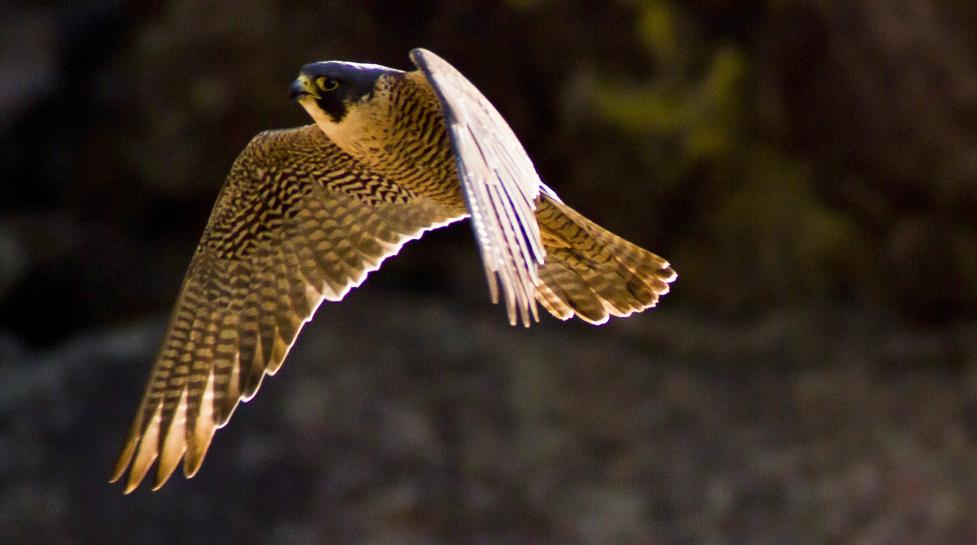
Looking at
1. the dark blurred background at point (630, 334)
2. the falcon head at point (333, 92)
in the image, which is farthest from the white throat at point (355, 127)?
the dark blurred background at point (630, 334)

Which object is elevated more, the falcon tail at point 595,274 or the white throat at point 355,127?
the white throat at point 355,127

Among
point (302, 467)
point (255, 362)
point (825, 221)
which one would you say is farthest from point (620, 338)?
point (255, 362)

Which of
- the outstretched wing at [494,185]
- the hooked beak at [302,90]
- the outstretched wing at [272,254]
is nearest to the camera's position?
the outstretched wing at [494,185]

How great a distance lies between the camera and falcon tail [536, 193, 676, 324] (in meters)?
4.47

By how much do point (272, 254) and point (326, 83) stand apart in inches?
33.1

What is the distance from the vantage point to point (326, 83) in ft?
14.5

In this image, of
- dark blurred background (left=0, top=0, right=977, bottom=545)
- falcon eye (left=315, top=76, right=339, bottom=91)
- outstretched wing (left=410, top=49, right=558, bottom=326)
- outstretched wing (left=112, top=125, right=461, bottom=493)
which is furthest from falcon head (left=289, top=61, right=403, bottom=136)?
dark blurred background (left=0, top=0, right=977, bottom=545)

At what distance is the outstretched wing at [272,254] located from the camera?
486 cm

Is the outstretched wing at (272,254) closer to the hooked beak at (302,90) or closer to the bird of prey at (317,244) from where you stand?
the bird of prey at (317,244)

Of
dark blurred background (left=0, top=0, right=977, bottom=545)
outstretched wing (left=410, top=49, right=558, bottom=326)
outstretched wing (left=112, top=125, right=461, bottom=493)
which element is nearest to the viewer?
outstretched wing (left=410, top=49, right=558, bottom=326)

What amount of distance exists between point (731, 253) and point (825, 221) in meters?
0.52

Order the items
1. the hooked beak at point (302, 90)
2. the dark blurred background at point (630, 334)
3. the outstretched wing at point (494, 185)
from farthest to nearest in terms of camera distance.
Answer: the dark blurred background at point (630, 334), the hooked beak at point (302, 90), the outstretched wing at point (494, 185)

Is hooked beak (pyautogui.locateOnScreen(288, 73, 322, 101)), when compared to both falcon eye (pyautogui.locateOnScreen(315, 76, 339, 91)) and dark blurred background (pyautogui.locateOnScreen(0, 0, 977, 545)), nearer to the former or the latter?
falcon eye (pyautogui.locateOnScreen(315, 76, 339, 91))

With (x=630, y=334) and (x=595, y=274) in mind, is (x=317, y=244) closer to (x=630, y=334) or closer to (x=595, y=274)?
(x=595, y=274)
